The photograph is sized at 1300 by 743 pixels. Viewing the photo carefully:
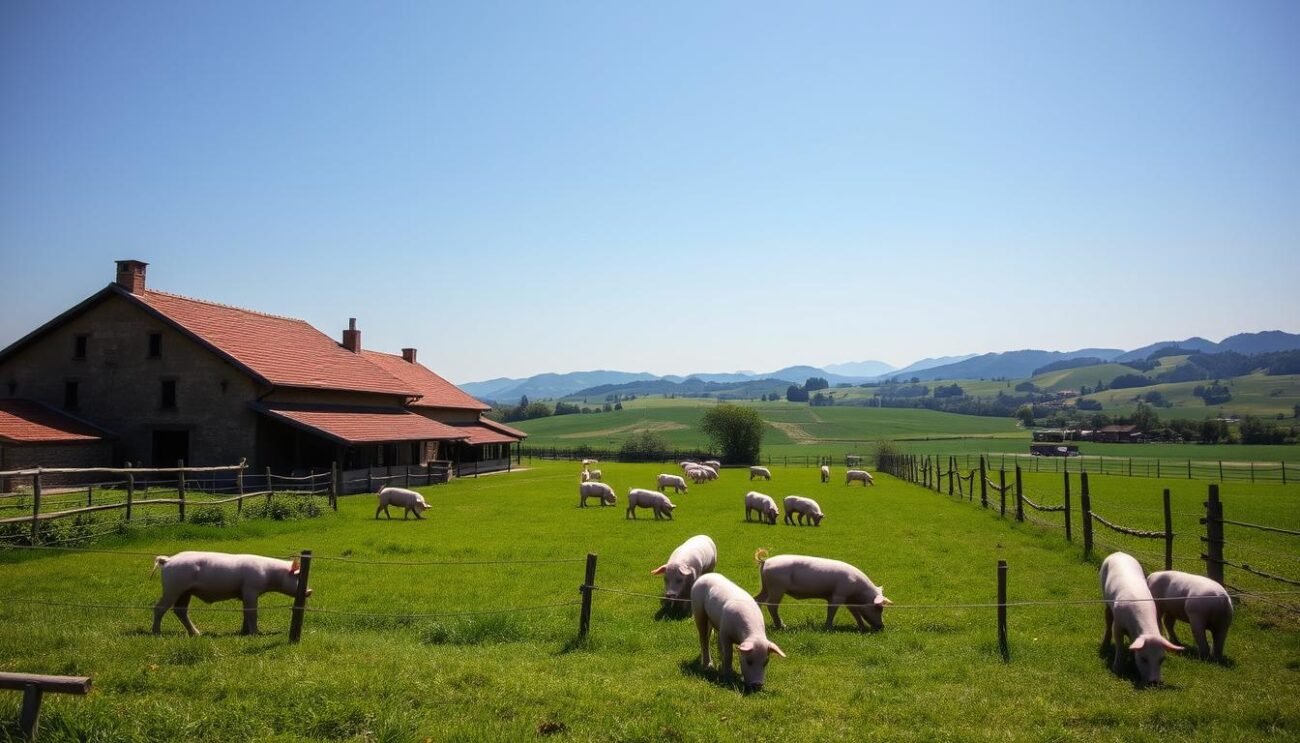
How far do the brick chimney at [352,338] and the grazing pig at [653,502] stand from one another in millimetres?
27950

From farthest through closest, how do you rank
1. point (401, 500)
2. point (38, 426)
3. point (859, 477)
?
1. point (859, 477)
2. point (38, 426)
3. point (401, 500)

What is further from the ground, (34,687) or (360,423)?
(360,423)

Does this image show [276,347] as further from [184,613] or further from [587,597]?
[587,597]

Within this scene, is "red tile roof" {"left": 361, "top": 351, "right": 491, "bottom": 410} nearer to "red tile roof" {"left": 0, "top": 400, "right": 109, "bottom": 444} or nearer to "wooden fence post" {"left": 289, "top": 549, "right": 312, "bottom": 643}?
"red tile roof" {"left": 0, "top": 400, "right": 109, "bottom": 444}

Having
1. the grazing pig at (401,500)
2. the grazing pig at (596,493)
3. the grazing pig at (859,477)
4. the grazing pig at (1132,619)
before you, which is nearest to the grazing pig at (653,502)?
the grazing pig at (596,493)

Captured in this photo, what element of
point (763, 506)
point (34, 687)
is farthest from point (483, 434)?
point (34, 687)

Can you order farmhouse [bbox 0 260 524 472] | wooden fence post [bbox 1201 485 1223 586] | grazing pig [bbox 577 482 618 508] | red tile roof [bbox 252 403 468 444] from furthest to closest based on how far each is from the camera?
farmhouse [bbox 0 260 524 472]
red tile roof [bbox 252 403 468 444]
grazing pig [bbox 577 482 618 508]
wooden fence post [bbox 1201 485 1223 586]

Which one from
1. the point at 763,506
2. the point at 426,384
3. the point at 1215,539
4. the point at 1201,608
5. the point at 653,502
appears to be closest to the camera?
the point at 1201,608

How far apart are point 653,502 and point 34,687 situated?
22647 millimetres

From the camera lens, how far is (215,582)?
10.7 meters

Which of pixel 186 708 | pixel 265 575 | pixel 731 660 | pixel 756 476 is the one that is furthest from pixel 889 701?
pixel 756 476

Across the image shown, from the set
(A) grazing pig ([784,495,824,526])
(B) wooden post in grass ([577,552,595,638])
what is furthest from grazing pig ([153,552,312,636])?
(A) grazing pig ([784,495,824,526])

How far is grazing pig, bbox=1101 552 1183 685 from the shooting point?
8.76m

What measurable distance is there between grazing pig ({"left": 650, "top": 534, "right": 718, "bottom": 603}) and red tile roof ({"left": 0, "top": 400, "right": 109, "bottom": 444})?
2976cm
